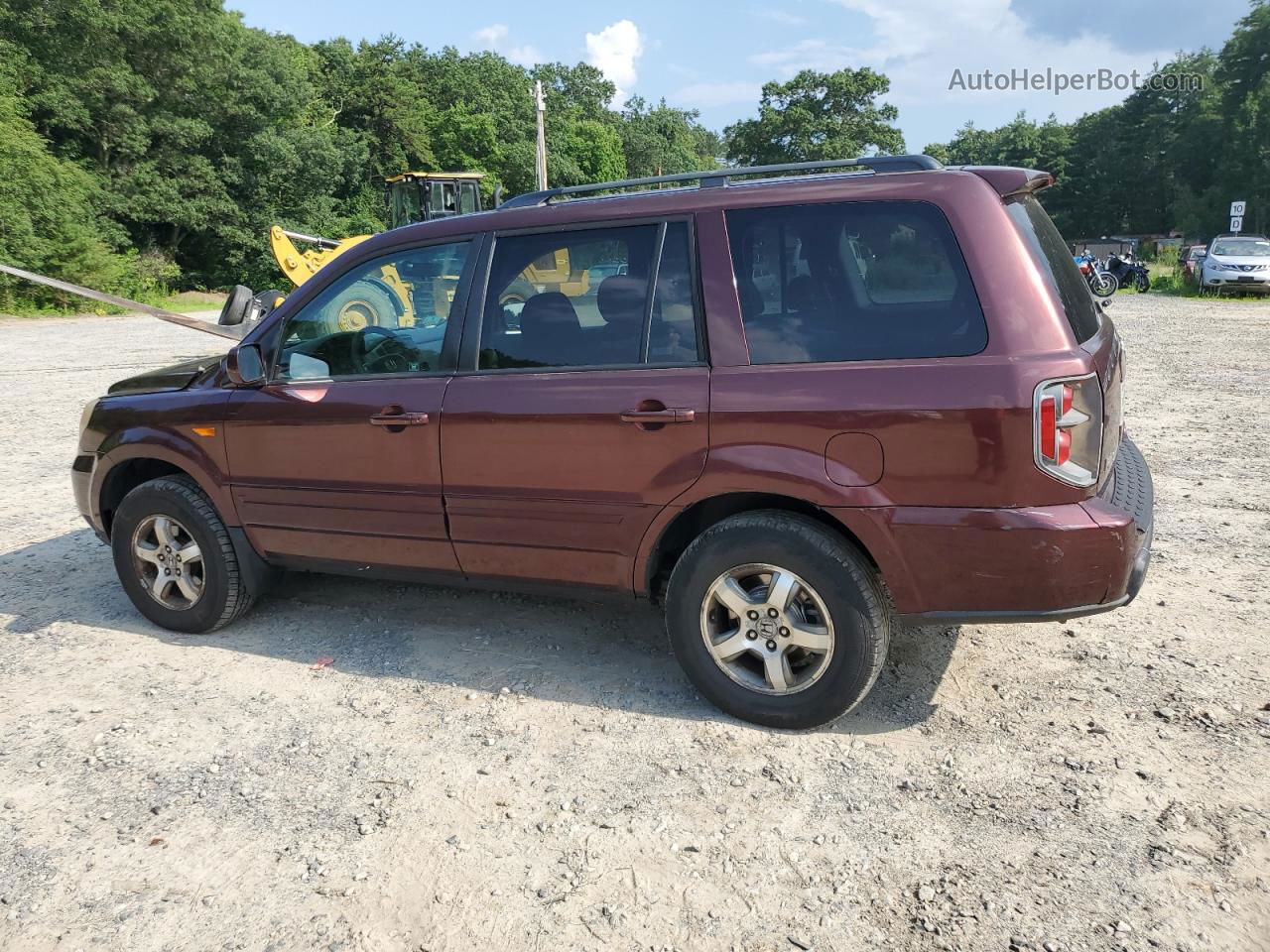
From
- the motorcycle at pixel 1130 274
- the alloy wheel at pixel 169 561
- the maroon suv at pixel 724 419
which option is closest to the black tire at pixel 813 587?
the maroon suv at pixel 724 419

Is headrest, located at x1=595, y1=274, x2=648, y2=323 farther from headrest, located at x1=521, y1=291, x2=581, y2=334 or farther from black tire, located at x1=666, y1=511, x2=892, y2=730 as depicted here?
black tire, located at x1=666, y1=511, x2=892, y2=730

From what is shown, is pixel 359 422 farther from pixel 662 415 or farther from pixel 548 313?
pixel 662 415

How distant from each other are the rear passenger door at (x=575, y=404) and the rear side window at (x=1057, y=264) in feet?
3.78

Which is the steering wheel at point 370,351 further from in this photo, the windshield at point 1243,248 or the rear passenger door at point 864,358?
the windshield at point 1243,248

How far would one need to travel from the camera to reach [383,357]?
13.3ft

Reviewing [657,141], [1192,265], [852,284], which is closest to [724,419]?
[852,284]

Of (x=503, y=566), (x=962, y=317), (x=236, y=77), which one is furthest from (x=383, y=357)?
(x=236, y=77)

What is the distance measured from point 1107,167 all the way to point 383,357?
92184mm

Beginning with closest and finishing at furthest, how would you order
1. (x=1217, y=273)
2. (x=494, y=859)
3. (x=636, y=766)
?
(x=494, y=859) → (x=636, y=766) → (x=1217, y=273)

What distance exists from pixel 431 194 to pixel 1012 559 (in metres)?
20.5

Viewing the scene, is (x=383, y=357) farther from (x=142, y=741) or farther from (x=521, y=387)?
(x=142, y=741)

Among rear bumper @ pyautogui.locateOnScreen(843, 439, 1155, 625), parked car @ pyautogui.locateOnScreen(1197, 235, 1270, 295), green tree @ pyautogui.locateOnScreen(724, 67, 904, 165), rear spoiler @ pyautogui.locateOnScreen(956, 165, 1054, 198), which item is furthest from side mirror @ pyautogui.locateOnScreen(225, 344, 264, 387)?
green tree @ pyautogui.locateOnScreen(724, 67, 904, 165)

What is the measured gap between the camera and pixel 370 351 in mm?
4094

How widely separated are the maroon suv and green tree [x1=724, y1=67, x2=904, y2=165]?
3062 inches
